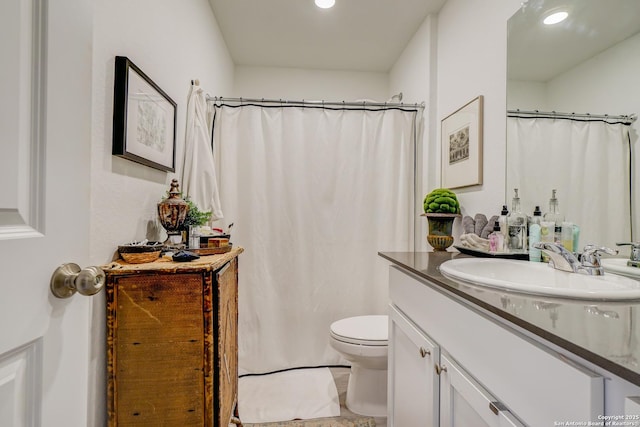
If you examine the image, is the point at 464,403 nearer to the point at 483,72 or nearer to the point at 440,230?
the point at 440,230

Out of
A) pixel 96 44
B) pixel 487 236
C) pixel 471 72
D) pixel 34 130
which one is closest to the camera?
pixel 34 130

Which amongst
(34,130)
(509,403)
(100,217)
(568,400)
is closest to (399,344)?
(509,403)

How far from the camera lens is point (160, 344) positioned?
93cm

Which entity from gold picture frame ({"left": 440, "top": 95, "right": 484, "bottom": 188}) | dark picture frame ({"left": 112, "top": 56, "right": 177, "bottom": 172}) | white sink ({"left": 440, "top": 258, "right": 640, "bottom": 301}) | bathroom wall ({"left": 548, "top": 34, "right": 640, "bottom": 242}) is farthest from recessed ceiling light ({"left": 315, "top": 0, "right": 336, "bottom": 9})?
white sink ({"left": 440, "top": 258, "right": 640, "bottom": 301})

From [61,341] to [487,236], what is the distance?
1.59m

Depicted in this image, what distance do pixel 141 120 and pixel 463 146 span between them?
5.35 ft

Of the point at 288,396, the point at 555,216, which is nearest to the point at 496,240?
the point at 555,216

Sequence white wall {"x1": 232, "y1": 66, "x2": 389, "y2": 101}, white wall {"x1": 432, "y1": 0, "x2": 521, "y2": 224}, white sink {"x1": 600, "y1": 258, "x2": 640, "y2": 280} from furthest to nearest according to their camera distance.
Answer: white wall {"x1": 232, "y1": 66, "x2": 389, "y2": 101}, white wall {"x1": 432, "y1": 0, "x2": 521, "y2": 224}, white sink {"x1": 600, "y1": 258, "x2": 640, "y2": 280}

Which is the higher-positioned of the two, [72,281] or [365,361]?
[72,281]

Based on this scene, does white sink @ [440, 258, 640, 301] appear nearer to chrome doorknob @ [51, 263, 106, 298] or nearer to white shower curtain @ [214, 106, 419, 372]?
chrome doorknob @ [51, 263, 106, 298]

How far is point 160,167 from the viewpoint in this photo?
1322 mm

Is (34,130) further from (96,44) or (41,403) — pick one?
(96,44)

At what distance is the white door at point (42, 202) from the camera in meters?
0.41

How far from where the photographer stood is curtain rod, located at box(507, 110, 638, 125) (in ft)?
3.06
